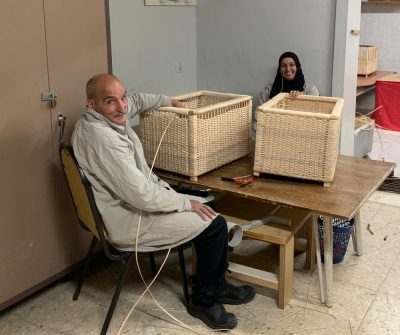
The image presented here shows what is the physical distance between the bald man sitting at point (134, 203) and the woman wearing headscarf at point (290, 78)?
4.87 feet

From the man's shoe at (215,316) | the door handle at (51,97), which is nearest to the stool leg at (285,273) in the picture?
the man's shoe at (215,316)

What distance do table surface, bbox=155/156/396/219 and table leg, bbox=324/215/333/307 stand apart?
0.13 m

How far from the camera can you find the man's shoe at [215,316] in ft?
7.69

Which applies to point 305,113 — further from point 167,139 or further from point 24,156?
point 24,156

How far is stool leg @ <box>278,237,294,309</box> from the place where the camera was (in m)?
2.41

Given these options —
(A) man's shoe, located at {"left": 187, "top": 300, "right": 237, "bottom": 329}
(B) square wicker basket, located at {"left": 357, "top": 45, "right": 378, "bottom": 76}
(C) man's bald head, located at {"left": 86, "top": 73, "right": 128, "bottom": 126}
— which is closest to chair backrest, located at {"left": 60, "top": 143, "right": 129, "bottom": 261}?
(C) man's bald head, located at {"left": 86, "top": 73, "right": 128, "bottom": 126}

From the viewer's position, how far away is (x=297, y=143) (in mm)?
2412

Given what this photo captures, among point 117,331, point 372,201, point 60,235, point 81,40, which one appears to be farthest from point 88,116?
point 372,201

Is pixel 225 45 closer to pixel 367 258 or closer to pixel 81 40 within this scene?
pixel 81 40

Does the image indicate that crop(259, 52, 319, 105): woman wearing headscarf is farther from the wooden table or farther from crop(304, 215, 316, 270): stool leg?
crop(304, 215, 316, 270): stool leg

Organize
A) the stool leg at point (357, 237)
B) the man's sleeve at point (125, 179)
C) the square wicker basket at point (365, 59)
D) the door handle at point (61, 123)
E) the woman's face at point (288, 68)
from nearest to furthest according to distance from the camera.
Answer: the man's sleeve at point (125, 179) → the door handle at point (61, 123) → the stool leg at point (357, 237) → the woman's face at point (288, 68) → the square wicker basket at point (365, 59)

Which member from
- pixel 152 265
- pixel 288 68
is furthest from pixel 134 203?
pixel 288 68

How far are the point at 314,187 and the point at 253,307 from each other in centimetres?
66

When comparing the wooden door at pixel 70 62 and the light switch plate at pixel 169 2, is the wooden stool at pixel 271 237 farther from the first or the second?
the light switch plate at pixel 169 2
